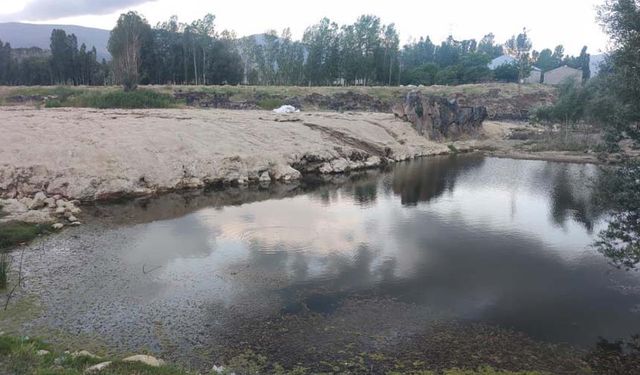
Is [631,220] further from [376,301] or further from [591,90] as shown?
[591,90]

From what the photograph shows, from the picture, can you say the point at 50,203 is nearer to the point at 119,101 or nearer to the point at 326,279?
the point at 326,279

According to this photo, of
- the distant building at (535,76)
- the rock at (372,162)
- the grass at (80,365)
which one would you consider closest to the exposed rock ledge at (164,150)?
the rock at (372,162)

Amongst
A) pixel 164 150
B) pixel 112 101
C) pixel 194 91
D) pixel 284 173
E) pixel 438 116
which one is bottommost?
pixel 284 173

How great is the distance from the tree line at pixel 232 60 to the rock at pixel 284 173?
165 feet

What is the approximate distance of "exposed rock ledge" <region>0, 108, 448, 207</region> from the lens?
110 ft

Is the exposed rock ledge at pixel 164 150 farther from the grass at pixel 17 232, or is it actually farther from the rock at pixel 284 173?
the grass at pixel 17 232

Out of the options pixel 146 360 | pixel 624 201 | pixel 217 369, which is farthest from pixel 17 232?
pixel 624 201

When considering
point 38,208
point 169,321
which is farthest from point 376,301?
point 38,208

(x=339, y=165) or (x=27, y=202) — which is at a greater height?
(x=27, y=202)

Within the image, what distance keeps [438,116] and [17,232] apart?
211 feet

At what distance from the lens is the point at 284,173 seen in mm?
44469

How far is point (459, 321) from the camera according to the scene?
17.2 metres

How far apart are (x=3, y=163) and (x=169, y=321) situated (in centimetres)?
2339

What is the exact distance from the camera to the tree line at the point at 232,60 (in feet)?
339
